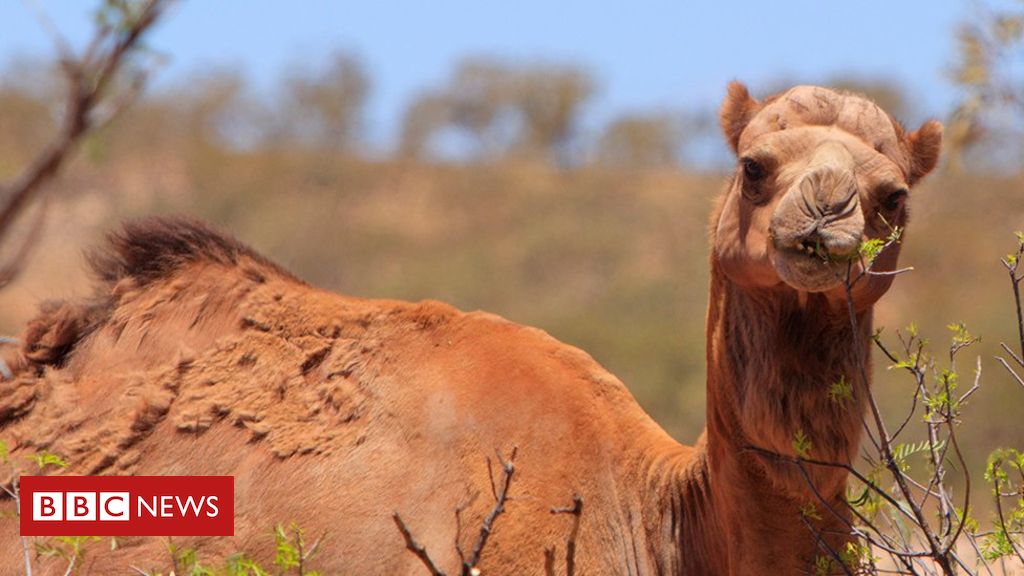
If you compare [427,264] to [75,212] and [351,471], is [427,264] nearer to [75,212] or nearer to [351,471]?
[75,212]

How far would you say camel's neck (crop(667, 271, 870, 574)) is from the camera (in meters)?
4.09

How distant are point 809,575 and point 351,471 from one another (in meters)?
1.58

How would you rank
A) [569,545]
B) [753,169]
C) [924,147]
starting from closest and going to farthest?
1. [753,169]
2. [569,545]
3. [924,147]

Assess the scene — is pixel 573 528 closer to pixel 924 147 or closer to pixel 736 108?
pixel 736 108

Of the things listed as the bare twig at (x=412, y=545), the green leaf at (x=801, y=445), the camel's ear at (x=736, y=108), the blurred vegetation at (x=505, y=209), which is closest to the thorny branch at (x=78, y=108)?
the bare twig at (x=412, y=545)

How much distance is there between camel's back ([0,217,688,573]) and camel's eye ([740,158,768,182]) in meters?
1.09

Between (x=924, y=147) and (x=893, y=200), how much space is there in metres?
0.64

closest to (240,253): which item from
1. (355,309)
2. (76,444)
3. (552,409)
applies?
(355,309)

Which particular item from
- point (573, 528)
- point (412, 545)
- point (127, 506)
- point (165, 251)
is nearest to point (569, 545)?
point (573, 528)

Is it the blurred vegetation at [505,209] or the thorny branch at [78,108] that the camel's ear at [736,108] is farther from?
the blurred vegetation at [505,209]

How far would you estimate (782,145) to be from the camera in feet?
13.9

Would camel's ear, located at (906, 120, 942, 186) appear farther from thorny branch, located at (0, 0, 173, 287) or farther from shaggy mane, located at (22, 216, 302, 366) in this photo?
thorny branch, located at (0, 0, 173, 287)

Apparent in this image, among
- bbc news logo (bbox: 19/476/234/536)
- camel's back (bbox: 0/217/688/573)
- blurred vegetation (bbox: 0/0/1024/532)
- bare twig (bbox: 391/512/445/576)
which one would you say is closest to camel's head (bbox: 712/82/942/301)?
camel's back (bbox: 0/217/688/573)

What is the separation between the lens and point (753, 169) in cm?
428
